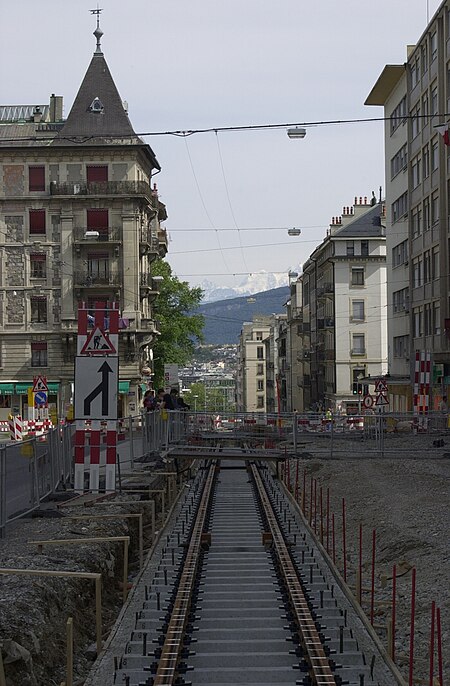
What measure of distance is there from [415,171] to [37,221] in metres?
23.1

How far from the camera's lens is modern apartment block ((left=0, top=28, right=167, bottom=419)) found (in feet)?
228

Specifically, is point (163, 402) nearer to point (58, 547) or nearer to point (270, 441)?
point (270, 441)

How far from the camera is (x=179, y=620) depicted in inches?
512

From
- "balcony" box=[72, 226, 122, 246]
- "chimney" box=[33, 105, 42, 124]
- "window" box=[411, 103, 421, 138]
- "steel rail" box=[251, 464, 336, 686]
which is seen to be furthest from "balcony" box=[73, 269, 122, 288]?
"steel rail" box=[251, 464, 336, 686]

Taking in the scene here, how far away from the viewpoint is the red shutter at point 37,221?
230 ft

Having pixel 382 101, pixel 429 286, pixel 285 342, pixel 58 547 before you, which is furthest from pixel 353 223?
pixel 58 547

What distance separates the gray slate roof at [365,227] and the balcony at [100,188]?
2586 centimetres

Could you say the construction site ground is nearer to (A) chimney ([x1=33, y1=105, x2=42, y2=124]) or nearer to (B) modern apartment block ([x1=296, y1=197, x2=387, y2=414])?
(A) chimney ([x1=33, y1=105, x2=42, y2=124])

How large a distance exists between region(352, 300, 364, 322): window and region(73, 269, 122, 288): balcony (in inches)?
1092

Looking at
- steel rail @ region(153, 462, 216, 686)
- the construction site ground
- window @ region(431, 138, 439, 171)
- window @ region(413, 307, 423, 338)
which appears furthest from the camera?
window @ region(413, 307, 423, 338)

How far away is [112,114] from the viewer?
71.6m

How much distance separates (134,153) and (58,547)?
5530 cm

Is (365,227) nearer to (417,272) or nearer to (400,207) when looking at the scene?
(400,207)

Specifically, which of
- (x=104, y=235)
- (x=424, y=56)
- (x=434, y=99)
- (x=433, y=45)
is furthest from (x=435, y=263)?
(x=104, y=235)
